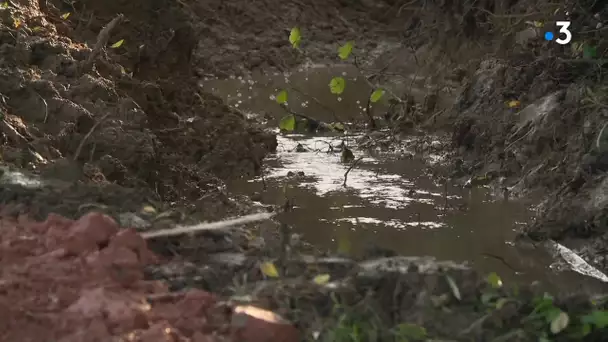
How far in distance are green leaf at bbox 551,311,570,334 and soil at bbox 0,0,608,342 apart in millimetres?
45

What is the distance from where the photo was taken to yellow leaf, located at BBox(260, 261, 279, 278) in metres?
2.14

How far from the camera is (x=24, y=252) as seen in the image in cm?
224

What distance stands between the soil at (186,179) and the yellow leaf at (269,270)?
3 centimetres

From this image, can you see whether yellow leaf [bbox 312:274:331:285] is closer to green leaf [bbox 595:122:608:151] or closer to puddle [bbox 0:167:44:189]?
puddle [bbox 0:167:44:189]

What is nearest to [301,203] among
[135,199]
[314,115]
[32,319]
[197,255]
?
[135,199]

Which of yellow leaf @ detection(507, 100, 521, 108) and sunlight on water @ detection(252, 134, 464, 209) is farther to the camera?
yellow leaf @ detection(507, 100, 521, 108)

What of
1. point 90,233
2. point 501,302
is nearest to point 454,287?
point 501,302

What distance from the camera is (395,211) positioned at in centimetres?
414

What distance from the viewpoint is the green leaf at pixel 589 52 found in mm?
Result: 4137

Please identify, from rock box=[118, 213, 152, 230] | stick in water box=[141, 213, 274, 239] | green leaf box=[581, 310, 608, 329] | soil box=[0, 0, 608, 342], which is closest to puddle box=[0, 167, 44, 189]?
soil box=[0, 0, 608, 342]

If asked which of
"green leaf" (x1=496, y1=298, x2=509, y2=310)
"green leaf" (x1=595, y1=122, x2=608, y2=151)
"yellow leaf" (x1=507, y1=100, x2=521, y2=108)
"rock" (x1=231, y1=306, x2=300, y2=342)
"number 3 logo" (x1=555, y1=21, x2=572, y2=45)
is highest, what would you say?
"number 3 logo" (x1=555, y1=21, x2=572, y2=45)

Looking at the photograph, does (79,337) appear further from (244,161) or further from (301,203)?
(244,161)

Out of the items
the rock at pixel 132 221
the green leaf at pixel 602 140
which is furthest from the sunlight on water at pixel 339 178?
the rock at pixel 132 221

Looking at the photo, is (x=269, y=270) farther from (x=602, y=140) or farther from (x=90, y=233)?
(x=602, y=140)
